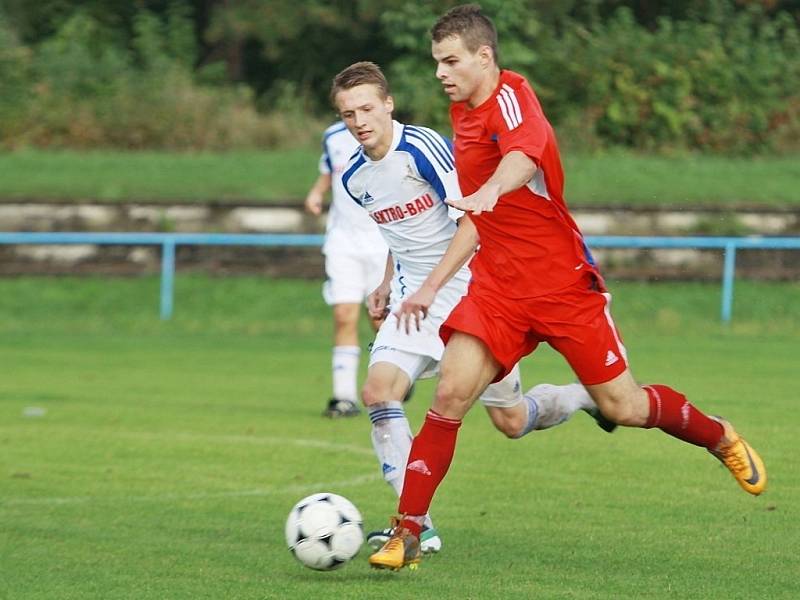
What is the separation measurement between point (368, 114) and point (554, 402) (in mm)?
1627

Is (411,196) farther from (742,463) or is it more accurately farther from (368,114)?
(742,463)

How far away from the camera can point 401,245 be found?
7.69m

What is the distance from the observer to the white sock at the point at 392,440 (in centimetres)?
723

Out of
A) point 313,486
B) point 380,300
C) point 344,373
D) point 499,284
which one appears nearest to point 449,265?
point 499,284

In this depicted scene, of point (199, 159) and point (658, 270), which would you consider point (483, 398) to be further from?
point (199, 159)

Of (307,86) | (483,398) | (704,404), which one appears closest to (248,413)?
(704,404)

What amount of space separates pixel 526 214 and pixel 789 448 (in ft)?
13.0

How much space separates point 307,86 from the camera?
1241 inches

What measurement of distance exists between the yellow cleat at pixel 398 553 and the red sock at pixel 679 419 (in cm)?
117

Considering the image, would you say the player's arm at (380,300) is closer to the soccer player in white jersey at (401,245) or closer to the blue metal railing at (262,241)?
the soccer player in white jersey at (401,245)

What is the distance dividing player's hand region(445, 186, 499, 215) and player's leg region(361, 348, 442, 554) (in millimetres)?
1529

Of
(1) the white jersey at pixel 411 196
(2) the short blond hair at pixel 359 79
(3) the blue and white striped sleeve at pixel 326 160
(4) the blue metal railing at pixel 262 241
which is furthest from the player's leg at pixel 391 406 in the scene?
(4) the blue metal railing at pixel 262 241

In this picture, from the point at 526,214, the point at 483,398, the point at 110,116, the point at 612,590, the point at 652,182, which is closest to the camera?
the point at 612,590

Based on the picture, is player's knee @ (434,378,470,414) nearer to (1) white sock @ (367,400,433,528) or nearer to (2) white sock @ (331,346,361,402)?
(1) white sock @ (367,400,433,528)
